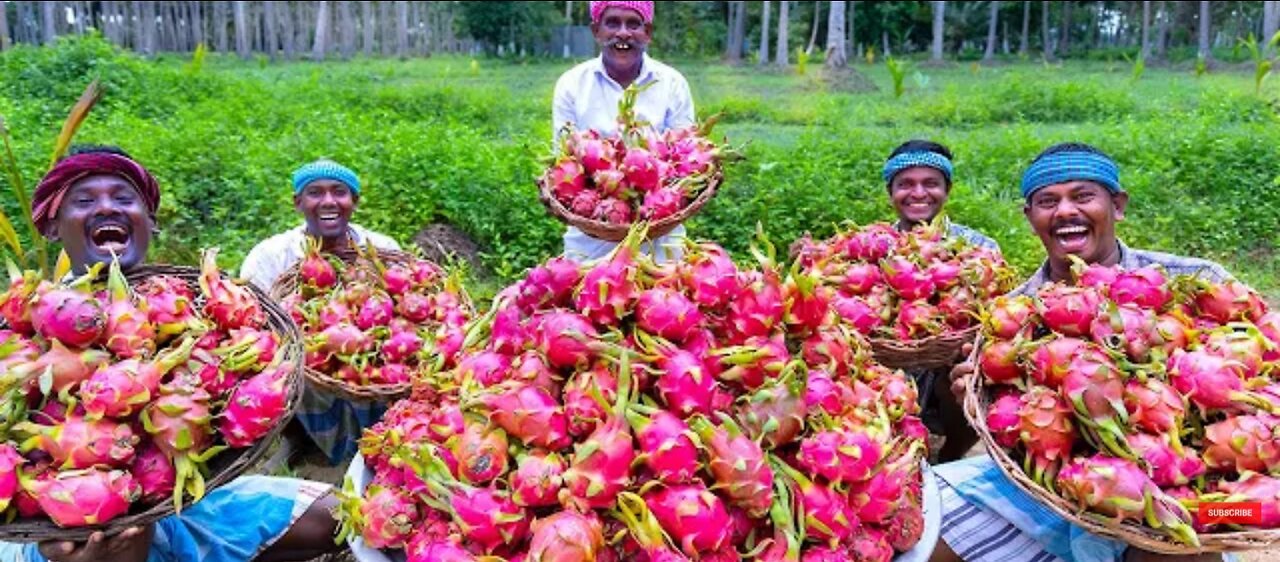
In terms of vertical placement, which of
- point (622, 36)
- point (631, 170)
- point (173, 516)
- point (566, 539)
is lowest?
point (173, 516)

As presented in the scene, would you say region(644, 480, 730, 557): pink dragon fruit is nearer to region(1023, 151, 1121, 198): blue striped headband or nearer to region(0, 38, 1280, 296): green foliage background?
region(1023, 151, 1121, 198): blue striped headband

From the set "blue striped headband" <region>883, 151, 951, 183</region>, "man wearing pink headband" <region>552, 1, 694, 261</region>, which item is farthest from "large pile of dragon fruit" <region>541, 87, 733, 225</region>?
"blue striped headband" <region>883, 151, 951, 183</region>

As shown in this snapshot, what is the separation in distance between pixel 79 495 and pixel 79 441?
0.11 metres

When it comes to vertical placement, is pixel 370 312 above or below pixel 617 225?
below

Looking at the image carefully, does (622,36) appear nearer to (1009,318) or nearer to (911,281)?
(911,281)

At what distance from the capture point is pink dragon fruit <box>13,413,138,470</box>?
1889mm

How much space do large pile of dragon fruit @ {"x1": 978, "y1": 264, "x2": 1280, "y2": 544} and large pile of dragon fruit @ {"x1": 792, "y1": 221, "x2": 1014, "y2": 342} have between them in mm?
971

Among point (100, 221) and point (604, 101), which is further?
point (604, 101)

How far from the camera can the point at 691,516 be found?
5.32 feet

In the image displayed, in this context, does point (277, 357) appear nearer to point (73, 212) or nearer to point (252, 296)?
point (252, 296)

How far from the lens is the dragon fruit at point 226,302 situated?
2.33 metres

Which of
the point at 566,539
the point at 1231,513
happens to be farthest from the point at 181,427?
the point at 1231,513

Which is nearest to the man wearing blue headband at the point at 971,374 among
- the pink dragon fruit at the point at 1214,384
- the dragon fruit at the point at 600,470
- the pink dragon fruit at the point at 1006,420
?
the pink dragon fruit at the point at 1006,420

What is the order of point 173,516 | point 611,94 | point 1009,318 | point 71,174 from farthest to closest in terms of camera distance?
1. point 611,94
2. point 71,174
3. point 173,516
4. point 1009,318
